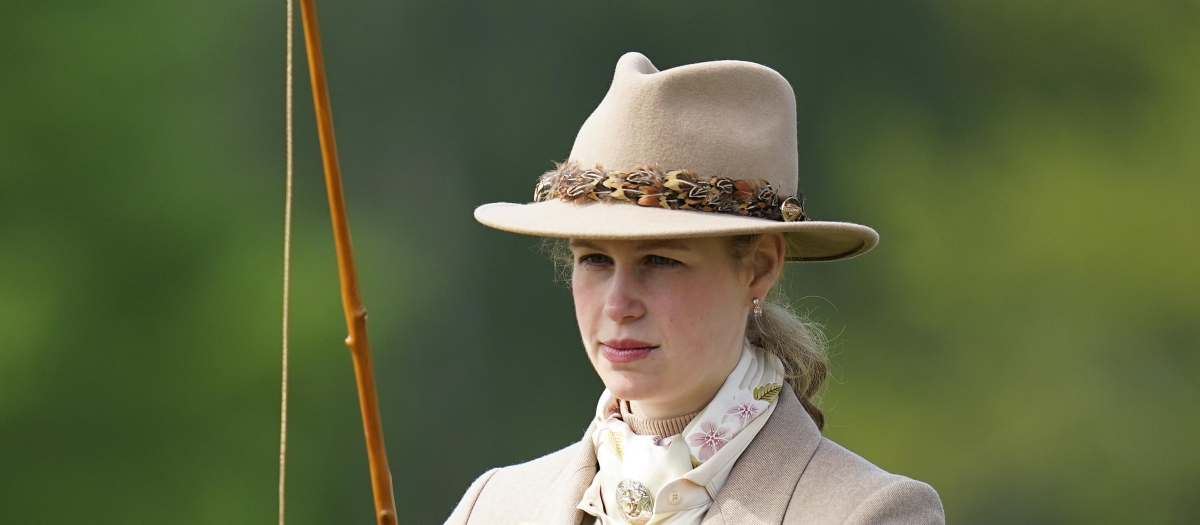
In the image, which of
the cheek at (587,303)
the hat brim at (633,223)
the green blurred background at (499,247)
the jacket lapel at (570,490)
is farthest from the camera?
the green blurred background at (499,247)

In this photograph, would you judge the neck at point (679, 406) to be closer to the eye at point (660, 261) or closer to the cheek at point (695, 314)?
the cheek at point (695, 314)

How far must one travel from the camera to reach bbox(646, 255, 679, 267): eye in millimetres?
1541

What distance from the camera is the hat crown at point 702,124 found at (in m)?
1.56

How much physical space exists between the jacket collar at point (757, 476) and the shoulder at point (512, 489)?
40 mm

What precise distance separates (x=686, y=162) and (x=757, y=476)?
16.1 inches

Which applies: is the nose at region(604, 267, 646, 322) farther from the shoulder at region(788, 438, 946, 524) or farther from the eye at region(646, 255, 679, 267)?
the shoulder at region(788, 438, 946, 524)

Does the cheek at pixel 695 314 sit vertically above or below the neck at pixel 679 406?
above

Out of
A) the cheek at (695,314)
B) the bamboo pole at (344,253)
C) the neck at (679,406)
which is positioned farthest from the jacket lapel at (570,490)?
the bamboo pole at (344,253)

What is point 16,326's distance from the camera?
356cm

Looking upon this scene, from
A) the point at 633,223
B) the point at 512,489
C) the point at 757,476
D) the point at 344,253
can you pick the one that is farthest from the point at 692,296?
the point at 344,253

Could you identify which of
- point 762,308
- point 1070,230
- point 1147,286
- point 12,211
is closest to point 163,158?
point 12,211

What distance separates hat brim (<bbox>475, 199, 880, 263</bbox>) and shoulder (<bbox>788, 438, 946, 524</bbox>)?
30cm

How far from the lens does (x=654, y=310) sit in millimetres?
1526

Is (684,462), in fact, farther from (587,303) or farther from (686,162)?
(686,162)
